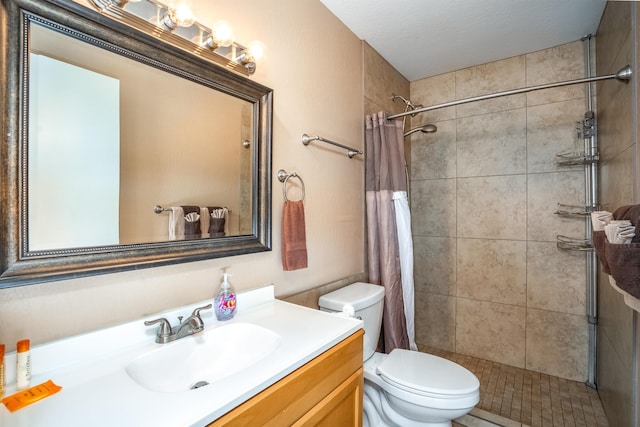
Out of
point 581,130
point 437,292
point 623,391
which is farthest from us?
point 437,292

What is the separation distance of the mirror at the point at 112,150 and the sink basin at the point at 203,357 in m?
0.28

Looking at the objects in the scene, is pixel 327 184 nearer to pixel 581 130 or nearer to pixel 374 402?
pixel 374 402

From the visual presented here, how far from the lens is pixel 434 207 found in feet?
8.89

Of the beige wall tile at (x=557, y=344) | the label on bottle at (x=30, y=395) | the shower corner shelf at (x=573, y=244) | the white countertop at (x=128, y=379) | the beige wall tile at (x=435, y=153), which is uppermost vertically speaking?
the beige wall tile at (x=435, y=153)

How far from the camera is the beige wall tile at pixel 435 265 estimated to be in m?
2.63

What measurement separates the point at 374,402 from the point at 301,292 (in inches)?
26.4

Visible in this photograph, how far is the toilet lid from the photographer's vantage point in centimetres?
135

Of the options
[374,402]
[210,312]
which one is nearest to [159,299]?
[210,312]

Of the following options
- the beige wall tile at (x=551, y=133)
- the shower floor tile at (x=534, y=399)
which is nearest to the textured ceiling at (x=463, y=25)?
the beige wall tile at (x=551, y=133)

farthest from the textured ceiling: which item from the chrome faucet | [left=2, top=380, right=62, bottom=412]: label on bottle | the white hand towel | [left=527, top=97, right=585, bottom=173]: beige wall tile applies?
[left=2, top=380, right=62, bottom=412]: label on bottle

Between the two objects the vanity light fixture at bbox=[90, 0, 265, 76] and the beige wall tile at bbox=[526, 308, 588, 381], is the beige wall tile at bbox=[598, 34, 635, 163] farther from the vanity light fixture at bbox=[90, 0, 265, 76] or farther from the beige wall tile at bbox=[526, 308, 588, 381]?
the vanity light fixture at bbox=[90, 0, 265, 76]

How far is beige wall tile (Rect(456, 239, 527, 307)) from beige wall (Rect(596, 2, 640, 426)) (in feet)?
1.57

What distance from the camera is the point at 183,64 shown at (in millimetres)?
1105

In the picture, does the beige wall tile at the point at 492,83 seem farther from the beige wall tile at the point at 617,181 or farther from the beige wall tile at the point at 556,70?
the beige wall tile at the point at 617,181
